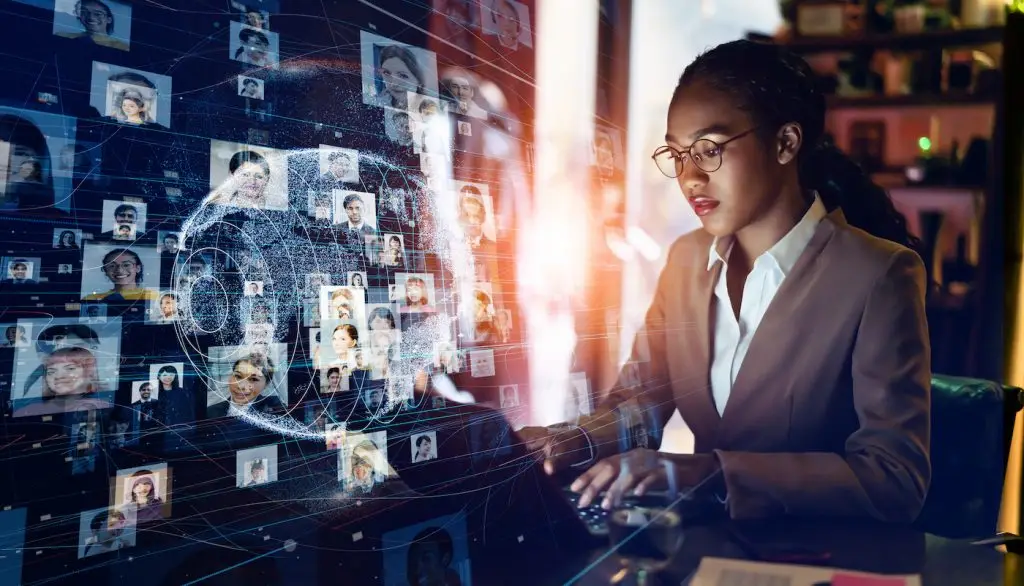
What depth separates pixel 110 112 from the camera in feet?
2.88

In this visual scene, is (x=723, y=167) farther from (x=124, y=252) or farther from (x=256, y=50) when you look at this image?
(x=124, y=252)

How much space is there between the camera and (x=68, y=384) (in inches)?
33.2

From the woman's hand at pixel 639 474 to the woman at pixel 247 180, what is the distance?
0.88 metres

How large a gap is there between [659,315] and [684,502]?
1.44 feet

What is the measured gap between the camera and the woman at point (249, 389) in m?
0.96

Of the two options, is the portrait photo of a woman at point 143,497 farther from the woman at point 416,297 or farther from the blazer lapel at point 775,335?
the blazer lapel at point 775,335

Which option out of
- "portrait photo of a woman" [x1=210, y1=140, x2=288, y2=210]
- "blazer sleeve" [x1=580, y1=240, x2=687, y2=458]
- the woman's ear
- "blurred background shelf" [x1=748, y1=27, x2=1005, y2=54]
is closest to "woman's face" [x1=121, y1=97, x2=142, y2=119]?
"portrait photo of a woman" [x1=210, y1=140, x2=288, y2=210]

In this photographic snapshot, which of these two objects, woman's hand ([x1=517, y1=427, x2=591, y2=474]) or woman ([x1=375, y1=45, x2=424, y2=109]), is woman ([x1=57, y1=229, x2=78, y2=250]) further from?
woman's hand ([x1=517, y1=427, x2=591, y2=474])

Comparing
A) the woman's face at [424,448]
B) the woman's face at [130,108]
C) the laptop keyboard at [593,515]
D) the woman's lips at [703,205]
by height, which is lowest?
the laptop keyboard at [593,515]

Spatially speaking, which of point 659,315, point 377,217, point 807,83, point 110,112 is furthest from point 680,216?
point 110,112

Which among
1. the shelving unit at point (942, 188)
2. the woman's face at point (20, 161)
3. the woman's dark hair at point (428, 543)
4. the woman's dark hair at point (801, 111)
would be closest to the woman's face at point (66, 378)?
the woman's face at point (20, 161)

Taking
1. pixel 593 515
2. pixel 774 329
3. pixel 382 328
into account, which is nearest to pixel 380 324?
pixel 382 328

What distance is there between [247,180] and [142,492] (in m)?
0.47

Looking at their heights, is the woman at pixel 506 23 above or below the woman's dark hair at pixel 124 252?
above
